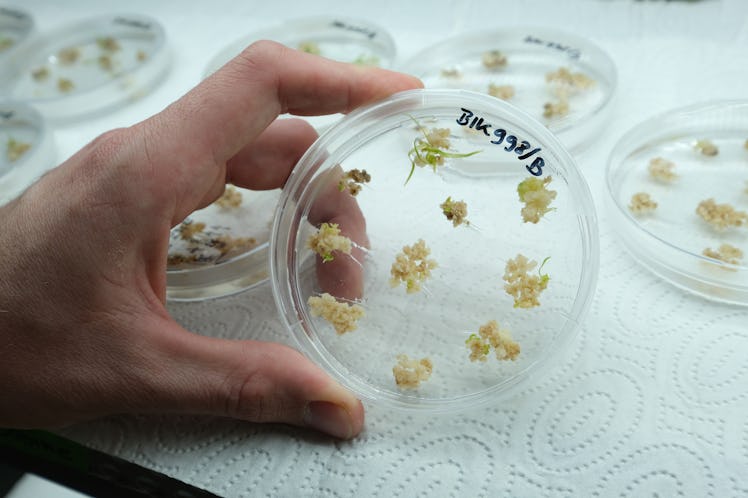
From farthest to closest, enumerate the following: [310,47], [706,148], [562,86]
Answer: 1. [310,47]
2. [562,86]
3. [706,148]

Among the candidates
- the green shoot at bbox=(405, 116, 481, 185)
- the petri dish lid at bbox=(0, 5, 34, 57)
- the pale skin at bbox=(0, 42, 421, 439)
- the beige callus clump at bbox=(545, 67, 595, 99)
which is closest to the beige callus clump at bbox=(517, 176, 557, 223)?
the green shoot at bbox=(405, 116, 481, 185)

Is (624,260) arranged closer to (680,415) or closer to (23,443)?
(680,415)

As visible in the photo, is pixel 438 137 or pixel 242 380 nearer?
pixel 242 380

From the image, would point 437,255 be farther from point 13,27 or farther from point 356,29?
point 13,27

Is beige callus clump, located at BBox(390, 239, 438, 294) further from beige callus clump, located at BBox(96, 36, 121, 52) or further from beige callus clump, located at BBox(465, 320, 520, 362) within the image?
beige callus clump, located at BBox(96, 36, 121, 52)

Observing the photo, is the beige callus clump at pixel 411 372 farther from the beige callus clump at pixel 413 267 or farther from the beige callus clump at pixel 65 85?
the beige callus clump at pixel 65 85

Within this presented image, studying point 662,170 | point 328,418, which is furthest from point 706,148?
point 328,418
